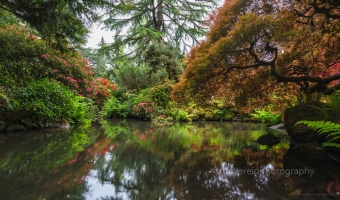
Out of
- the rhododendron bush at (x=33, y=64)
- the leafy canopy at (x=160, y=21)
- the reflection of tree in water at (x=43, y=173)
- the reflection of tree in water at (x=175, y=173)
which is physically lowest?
the reflection of tree in water at (x=175, y=173)

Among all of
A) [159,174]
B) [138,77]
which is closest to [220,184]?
[159,174]

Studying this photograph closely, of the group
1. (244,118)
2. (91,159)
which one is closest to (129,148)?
(91,159)

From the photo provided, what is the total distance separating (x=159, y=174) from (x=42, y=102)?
13.8ft

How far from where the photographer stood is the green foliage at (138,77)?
10938 mm

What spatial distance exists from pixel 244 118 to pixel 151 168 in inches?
335

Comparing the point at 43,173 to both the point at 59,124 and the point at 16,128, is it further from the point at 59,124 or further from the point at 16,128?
the point at 59,124

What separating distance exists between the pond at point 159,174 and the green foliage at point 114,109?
24.2 ft

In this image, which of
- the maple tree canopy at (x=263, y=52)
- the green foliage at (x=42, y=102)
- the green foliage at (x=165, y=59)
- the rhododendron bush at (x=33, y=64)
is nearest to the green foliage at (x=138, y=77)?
the green foliage at (x=165, y=59)

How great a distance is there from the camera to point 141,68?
1112 cm

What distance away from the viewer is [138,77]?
11266 mm

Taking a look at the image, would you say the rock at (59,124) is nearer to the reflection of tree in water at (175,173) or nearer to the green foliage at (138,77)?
the reflection of tree in water at (175,173)

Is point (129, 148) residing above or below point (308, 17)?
below

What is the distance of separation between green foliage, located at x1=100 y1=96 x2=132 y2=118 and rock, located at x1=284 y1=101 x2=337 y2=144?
765cm

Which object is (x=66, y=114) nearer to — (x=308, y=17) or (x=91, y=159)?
(x=91, y=159)
